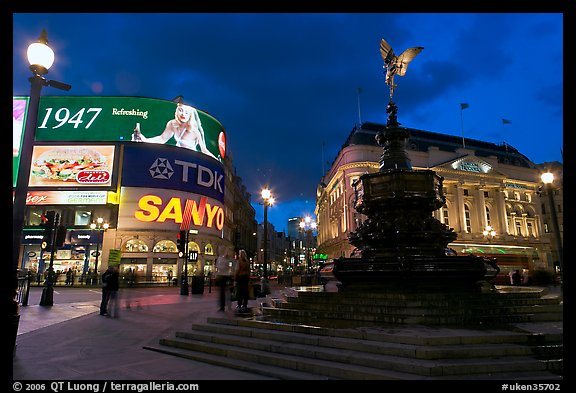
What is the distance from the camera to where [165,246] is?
1754 inches

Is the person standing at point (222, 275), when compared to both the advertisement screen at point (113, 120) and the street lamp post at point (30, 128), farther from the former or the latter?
the advertisement screen at point (113, 120)

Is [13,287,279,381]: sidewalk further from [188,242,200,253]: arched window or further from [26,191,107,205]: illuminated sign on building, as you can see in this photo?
[188,242,200,253]: arched window

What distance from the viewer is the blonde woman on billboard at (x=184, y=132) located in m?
45.6

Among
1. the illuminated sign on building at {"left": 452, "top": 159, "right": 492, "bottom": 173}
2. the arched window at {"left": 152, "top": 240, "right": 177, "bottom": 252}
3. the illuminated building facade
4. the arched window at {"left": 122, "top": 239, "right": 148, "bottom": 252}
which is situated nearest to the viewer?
the arched window at {"left": 122, "top": 239, "right": 148, "bottom": 252}

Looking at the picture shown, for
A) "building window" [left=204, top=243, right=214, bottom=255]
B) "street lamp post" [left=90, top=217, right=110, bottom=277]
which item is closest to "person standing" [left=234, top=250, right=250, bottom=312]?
"street lamp post" [left=90, top=217, right=110, bottom=277]

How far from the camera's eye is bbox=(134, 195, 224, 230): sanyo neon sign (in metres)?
43.2

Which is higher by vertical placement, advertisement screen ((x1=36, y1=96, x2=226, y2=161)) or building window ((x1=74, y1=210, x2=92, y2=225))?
advertisement screen ((x1=36, y1=96, x2=226, y2=161))

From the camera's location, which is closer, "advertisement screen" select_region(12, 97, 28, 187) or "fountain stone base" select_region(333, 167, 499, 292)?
"fountain stone base" select_region(333, 167, 499, 292)

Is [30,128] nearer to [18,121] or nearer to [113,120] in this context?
[113,120]

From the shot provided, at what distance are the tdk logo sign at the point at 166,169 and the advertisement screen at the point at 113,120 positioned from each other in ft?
3.66

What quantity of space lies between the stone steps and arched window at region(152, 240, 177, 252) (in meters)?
39.8
